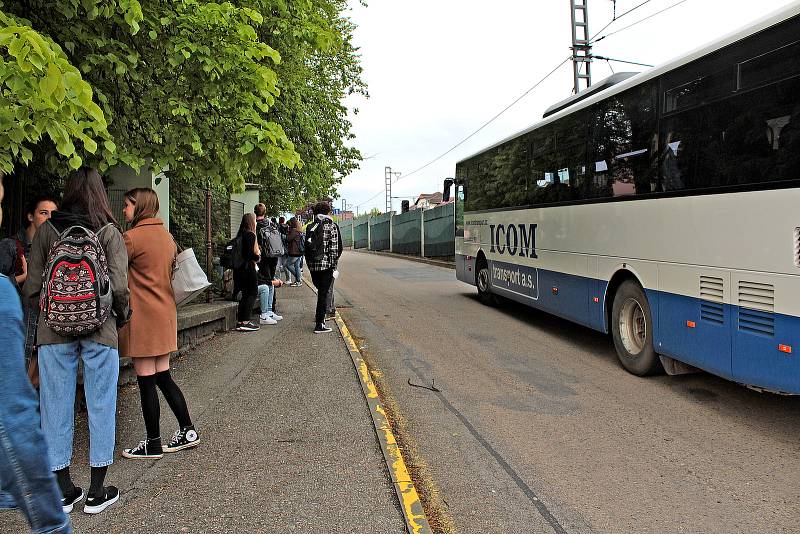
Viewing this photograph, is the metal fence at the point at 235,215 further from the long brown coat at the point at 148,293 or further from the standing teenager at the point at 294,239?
the long brown coat at the point at 148,293

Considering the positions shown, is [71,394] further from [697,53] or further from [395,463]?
[697,53]

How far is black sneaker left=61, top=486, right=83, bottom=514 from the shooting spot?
3.48 m

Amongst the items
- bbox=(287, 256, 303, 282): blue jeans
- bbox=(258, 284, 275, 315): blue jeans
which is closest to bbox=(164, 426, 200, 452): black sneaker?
bbox=(258, 284, 275, 315): blue jeans

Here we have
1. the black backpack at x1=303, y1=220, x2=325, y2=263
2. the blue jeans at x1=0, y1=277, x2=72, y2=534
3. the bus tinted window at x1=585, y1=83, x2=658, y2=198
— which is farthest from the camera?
the black backpack at x1=303, y1=220, x2=325, y2=263

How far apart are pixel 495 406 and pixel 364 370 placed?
1767 mm

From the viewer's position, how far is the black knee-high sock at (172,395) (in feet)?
14.2

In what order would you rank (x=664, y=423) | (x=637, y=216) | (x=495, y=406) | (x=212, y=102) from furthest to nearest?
1. (x=637, y=216)
2. (x=212, y=102)
3. (x=495, y=406)
4. (x=664, y=423)

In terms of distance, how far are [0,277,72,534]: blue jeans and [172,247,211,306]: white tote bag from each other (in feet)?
7.27

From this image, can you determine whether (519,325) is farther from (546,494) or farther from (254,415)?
(546,494)

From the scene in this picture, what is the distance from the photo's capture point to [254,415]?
17.4 ft

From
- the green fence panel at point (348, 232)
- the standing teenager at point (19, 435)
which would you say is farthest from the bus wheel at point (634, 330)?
the green fence panel at point (348, 232)

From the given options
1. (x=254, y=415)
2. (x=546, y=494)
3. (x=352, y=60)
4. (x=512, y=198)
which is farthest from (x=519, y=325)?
(x=352, y=60)

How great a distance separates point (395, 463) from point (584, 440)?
1608 millimetres

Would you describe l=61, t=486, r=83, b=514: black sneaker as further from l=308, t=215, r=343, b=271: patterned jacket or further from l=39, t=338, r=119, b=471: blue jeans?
l=308, t=215, r=343, b=271: patterned jacket
